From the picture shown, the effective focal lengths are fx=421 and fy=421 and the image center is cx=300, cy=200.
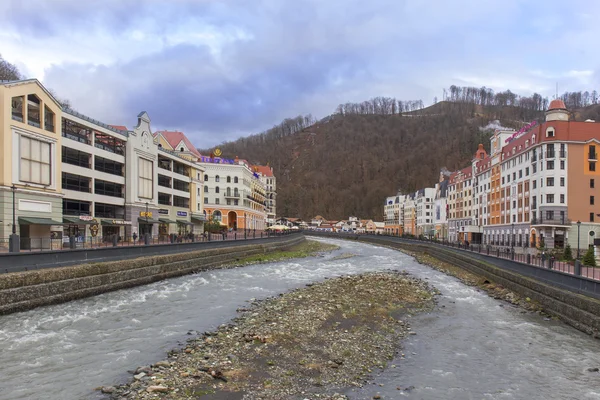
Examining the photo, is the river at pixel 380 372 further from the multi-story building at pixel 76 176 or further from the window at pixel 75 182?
the window at pixel 75 182

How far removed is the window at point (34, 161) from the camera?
3340 centimetres

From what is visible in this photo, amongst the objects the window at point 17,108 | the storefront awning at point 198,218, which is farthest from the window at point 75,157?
the storefront awning at point 198,218

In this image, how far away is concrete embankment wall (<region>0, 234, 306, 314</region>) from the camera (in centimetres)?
2158

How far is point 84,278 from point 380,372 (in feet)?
66.8

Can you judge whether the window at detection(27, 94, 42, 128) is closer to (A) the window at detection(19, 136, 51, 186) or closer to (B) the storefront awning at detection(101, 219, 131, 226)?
(A) the window at detection(19, 136, 51, 186)

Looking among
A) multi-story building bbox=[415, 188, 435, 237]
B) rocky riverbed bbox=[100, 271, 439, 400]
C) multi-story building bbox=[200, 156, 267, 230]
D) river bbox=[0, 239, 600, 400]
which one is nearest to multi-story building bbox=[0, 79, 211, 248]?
river bbox=[0, 239, 600, 400]

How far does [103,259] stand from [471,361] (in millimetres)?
24851

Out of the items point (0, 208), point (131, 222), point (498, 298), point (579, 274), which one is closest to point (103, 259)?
point (0, 208)

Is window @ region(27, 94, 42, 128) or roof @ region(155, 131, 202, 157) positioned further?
roof @ region(155, 131, 202, 157)

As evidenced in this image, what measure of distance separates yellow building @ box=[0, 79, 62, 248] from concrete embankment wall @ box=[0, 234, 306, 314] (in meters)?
5.38

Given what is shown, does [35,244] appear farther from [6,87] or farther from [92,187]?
[92,187]

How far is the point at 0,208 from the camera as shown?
103 feet

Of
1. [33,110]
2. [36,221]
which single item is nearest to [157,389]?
[36,221]

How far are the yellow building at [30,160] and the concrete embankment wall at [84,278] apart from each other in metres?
5.38
